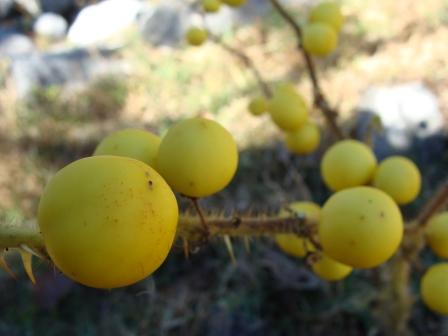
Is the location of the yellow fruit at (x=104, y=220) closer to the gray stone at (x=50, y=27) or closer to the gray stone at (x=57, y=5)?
the gray stone at (x=50, y=27)

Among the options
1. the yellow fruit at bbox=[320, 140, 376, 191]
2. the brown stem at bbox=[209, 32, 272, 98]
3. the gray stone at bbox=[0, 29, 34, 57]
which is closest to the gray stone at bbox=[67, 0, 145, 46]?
the gray stone at bbox=[0, 29, 34, 57]

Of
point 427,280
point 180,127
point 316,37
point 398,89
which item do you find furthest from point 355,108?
point 180,127

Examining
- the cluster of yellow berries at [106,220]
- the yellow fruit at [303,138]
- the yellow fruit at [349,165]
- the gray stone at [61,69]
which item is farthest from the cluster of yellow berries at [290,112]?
the gray stone at [61,69]

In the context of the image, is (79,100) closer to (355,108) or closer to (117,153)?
(355,108)

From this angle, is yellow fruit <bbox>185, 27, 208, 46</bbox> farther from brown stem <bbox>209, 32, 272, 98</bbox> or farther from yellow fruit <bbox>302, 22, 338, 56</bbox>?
yellow fruit <bbox>302, 22, 338, 56</bbox>

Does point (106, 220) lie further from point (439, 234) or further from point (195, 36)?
point (195, 36)

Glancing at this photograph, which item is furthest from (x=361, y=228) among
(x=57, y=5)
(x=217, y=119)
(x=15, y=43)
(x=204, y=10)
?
(x=57, y=5)
